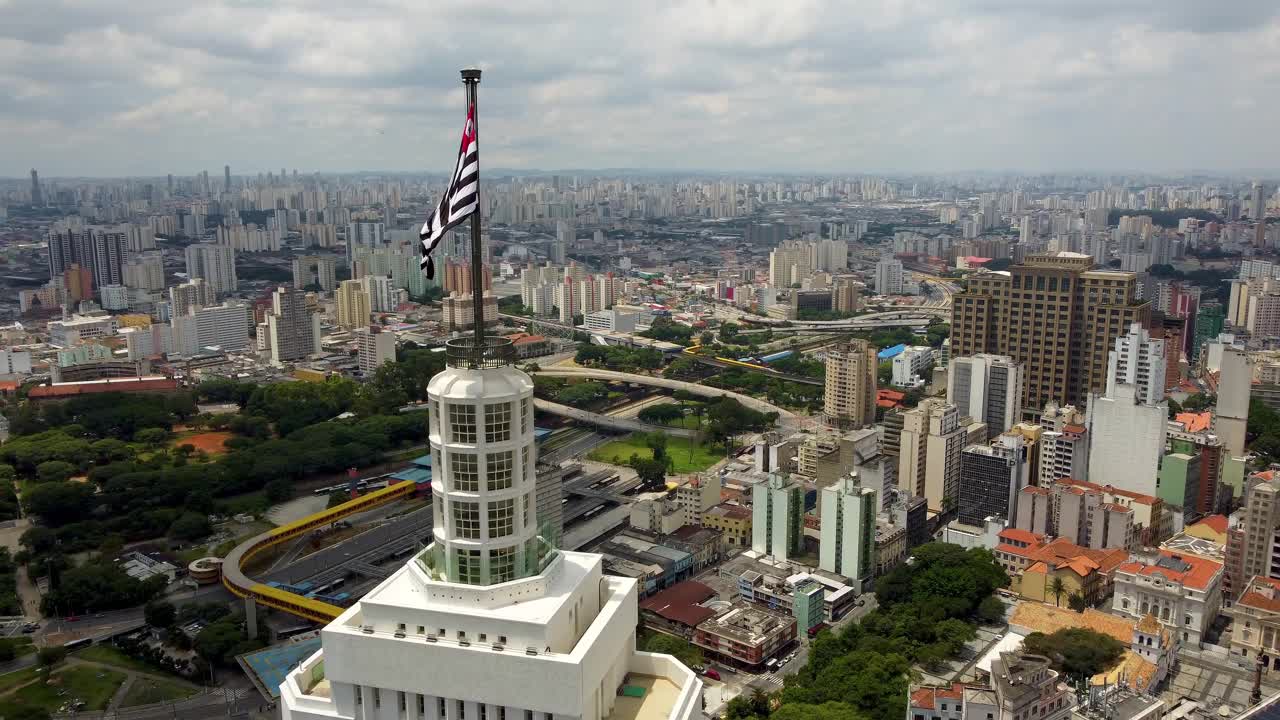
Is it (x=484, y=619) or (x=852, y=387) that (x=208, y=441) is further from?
(x=484, y=619)

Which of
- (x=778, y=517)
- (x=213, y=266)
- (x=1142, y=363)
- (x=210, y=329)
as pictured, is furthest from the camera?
(x=213, y=266)

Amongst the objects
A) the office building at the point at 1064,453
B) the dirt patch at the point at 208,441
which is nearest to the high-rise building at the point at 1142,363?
the office building at the point at 1064,453

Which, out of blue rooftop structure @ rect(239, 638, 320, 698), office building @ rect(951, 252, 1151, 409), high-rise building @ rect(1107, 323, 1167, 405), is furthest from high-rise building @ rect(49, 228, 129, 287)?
high-rise building @ rect(1107, 323, 1167, 405)

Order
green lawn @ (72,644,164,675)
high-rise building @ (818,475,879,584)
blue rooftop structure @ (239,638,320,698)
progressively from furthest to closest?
high-rise building @ (818,475,879,584) < green lawn @ (72,644,164,675) < blue rooftop structure @ (239,638,320,698)

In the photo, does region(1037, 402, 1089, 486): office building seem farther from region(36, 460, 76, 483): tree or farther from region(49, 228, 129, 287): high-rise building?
region(49, 228, 129, 287): high-rise building

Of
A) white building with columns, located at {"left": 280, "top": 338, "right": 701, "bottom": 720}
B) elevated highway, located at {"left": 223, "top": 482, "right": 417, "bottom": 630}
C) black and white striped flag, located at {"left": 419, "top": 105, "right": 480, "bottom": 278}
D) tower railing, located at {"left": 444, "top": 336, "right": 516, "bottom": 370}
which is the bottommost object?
elevated highway, located at {"left": 223, "top": 482, "right": 417, "bottom": 630}

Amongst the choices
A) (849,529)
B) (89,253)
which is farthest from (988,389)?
(89,253)
